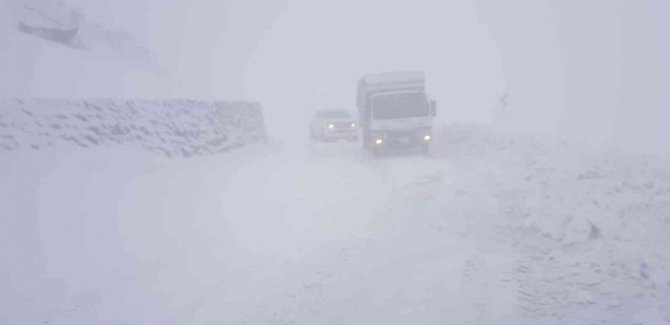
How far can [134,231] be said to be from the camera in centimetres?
988

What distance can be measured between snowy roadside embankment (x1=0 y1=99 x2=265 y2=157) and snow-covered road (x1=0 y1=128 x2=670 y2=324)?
571mm

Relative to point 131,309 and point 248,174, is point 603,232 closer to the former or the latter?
point 131,309

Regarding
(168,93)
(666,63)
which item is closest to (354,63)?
(666,63)

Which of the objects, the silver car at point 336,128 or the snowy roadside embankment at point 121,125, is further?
the silver car at point 336,128

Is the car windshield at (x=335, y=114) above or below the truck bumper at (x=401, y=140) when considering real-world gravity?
above

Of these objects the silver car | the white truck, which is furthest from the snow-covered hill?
the silver car

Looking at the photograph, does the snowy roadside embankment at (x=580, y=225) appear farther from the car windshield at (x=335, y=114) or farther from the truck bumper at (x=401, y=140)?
the car windshield at (x=335, y=114)

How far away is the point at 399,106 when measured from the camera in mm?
21750

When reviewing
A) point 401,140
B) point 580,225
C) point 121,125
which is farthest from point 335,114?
point 580,225

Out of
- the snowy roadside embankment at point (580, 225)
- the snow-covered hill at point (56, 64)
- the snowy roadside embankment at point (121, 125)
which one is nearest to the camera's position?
the snowy roadside embankment at point (580, 225)

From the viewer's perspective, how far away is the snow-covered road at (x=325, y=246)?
668 centimetres

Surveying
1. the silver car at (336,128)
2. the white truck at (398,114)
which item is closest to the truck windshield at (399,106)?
the white truck at (398,114)

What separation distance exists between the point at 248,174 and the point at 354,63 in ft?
587

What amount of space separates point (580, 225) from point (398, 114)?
13.3m
